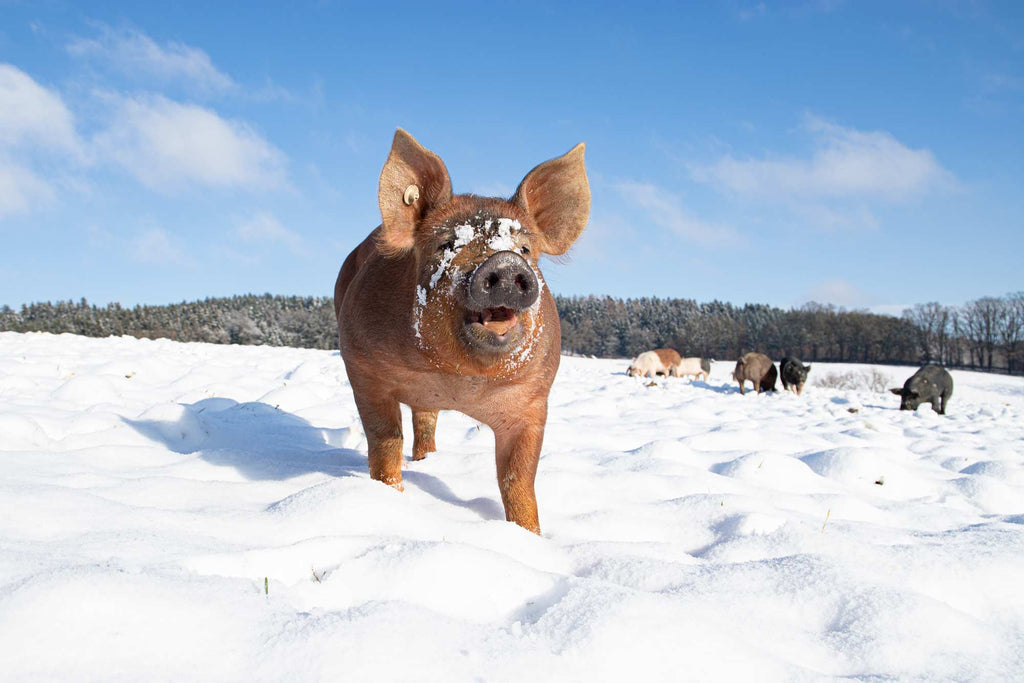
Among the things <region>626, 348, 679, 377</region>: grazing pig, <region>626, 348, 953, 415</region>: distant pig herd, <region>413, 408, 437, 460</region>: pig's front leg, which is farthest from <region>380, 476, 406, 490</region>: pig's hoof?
<region>626, 348, 679, 377</region>: grazing pig

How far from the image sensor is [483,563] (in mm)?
1836

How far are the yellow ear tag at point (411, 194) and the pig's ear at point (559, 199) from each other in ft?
1.52

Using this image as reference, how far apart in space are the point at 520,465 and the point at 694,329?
65112mm

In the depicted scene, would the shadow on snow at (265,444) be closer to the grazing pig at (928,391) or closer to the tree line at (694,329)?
the grazing pig at (928,391)

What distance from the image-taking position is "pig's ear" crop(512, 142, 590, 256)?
9.78 feet

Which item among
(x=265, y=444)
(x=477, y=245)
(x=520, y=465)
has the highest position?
(x=477, y=245)

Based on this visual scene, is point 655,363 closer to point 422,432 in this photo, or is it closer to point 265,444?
point 422,432

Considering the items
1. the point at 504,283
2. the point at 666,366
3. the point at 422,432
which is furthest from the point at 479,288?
the point at 666,366

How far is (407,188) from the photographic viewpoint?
2809 millimetres

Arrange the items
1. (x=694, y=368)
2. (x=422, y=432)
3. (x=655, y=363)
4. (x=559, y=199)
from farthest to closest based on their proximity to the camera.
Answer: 1. (x=694, y=368)
2. (x=655, y=363)
3. (x=422, y=432)
4. (x=559, y=199)

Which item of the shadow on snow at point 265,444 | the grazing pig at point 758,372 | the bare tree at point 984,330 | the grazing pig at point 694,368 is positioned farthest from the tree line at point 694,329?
the shadow on snow at point 265,444

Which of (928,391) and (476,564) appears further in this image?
(928,391)

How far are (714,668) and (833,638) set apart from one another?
50cm

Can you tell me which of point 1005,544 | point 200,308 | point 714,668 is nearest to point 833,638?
point 714,668
